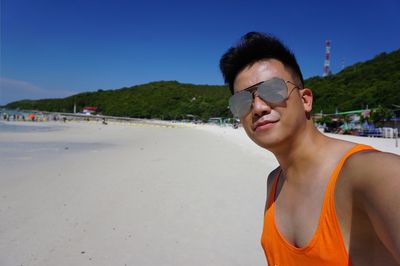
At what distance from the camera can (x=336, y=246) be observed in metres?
0.85

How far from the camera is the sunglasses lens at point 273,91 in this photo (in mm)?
1135

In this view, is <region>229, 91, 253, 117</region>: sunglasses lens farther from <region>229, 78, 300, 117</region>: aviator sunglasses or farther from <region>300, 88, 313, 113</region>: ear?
<region>300, 88, 313, 113</region>: ear

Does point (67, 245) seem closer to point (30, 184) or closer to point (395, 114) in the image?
point (30, 184)

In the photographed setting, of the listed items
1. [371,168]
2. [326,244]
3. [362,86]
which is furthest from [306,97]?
[362,86]

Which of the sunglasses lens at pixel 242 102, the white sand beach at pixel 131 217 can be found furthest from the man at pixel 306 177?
the white sand beach at pixel 131 217

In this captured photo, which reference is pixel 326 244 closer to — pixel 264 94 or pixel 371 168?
pixel 371 168

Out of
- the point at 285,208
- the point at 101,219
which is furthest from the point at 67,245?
the point at 285,208

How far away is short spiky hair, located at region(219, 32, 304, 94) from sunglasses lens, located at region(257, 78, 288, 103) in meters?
0.13

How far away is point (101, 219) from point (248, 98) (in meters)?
3.53

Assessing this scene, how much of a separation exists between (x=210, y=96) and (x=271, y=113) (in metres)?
108

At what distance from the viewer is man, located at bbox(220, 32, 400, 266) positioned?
30.5 inches

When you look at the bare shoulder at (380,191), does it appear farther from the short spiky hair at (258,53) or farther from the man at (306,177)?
the short spiky hair at (258,53)

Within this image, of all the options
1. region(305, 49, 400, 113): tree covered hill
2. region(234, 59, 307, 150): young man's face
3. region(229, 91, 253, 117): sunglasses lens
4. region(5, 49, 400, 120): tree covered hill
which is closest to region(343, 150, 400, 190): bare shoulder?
region(234, 59, 307, 150): young man's face

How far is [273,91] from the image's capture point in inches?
45.3
